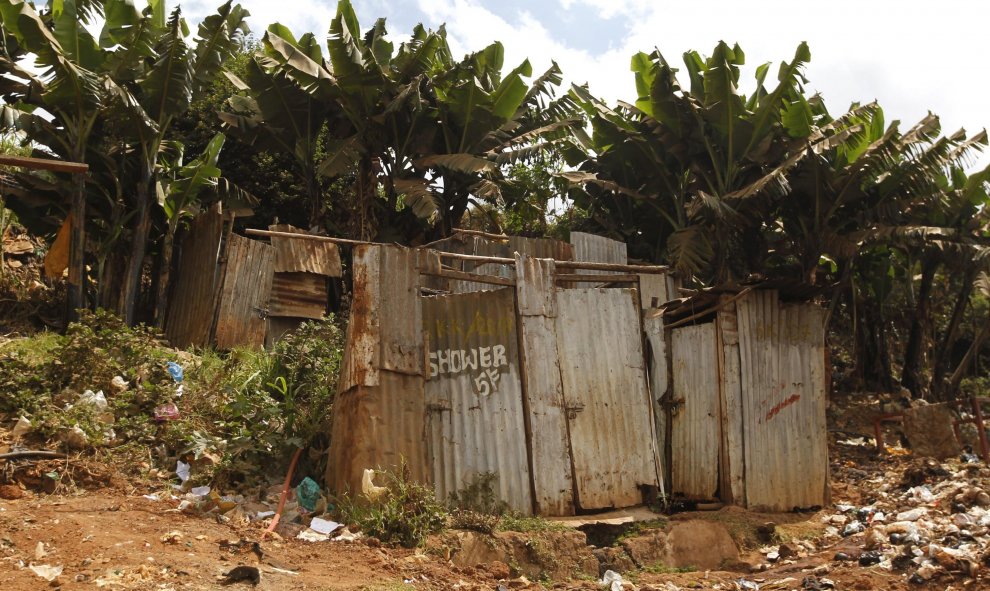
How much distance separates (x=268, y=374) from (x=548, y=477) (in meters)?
2.81

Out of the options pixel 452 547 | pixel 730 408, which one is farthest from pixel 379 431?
pixel 730 408

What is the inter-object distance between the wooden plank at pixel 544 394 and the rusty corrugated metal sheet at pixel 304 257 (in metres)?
4.45

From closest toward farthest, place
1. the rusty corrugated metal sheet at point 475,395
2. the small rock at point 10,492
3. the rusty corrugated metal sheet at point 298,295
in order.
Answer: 1. the small rock at point 10,492
2. the rusty corrugated metal sheet at point 475,395
3. the rusty corrugated metal sheet at point 298,295

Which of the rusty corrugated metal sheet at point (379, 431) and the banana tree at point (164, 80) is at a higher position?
the banana tree at point (164, 80)

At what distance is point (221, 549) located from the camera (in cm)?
503

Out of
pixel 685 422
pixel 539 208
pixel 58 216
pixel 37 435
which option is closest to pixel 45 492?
pixel 37 435

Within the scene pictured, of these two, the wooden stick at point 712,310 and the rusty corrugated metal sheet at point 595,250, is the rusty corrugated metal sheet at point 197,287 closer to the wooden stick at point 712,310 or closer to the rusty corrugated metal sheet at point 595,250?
the rusty corrugated metal sheet at point 595,250

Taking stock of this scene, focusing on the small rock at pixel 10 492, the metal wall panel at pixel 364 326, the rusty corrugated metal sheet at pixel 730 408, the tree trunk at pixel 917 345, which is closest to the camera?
the small rock at pixel 10 492

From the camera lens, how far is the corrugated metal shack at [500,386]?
6223 millimetres

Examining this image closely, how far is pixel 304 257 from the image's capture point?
10.7 meters

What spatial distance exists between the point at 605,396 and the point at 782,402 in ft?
6.73

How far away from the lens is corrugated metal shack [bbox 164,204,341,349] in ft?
33.0

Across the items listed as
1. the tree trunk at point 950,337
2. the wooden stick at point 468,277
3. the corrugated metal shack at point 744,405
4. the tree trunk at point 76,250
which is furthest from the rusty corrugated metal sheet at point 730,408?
the tree trunk at point 950,337

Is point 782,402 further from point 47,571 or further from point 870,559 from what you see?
point 47,571
